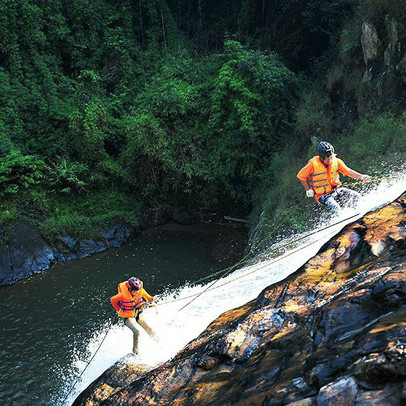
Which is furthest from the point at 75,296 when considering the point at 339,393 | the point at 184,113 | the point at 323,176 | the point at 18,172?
the point at 339,393

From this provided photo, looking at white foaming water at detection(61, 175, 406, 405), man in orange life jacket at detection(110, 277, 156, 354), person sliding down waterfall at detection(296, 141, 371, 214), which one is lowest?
white foaming water at detection(61, 175, 406, 405)

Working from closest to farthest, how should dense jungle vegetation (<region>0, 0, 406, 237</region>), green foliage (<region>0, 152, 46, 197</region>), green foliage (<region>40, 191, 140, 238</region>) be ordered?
dense jungle vegetation (<region>0, 0, 406, 237</region>)
green foliage (<region>0, 152, 46, 197</region>)
green foliage (<region>40, 191, 140, 238</region>)

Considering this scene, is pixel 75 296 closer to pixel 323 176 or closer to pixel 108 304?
pixel 108 304

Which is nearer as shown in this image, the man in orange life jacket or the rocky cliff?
the rocky cliff

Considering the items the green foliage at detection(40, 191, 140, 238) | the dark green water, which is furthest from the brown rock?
the green foliage at detection(40, 191, 140, 238)

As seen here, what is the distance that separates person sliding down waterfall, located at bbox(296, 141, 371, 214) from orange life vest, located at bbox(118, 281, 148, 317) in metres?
3.78

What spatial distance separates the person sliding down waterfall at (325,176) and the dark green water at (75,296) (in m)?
6.67

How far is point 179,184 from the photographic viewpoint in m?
19.0

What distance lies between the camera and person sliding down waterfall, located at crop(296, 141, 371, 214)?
305 inches

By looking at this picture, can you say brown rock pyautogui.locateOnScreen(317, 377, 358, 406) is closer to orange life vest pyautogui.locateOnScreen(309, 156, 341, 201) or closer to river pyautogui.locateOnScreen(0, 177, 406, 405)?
river pyautogui.locateOnScreen(0, 177, 406, 405)

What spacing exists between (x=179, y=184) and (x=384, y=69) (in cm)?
960

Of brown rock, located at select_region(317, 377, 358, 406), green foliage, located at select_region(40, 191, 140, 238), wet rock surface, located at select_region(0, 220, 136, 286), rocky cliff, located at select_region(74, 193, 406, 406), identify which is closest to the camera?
brown rock, located at select_region(317, 377, 358, 406)

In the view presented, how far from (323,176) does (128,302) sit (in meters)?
4.40

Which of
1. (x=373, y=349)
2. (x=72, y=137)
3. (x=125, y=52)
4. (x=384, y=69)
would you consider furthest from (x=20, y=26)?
(x=373, y=349)
